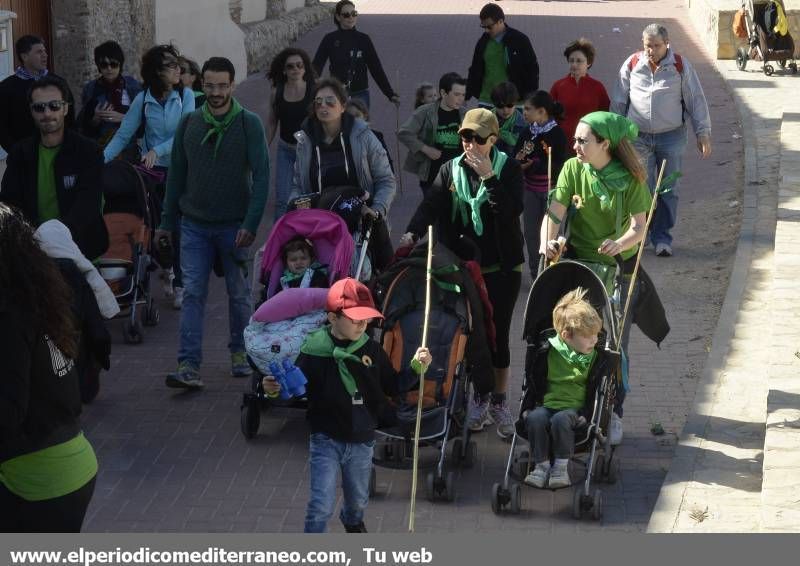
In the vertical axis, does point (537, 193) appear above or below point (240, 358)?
above

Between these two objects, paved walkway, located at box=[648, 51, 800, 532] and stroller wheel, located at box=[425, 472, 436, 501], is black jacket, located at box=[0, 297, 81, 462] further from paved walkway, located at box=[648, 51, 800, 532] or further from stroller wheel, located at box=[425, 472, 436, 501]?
paved walkway, located at box=[648, 51, 800, 532]

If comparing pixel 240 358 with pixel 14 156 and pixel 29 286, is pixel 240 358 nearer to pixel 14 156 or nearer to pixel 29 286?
pixel 14 156

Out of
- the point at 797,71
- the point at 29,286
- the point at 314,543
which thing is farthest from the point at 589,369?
the point at 797,71

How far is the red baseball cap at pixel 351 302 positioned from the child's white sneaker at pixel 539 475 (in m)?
1.54

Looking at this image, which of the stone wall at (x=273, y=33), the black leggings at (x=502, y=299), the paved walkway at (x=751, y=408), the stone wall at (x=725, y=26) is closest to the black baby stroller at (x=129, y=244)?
the black leggings at (x=502, y=299)

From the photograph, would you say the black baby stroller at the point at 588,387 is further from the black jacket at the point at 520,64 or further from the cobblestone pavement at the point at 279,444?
the black jacket at the point at 520,64

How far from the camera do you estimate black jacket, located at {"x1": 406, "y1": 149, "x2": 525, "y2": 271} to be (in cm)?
821

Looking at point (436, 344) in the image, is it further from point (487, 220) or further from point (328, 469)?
point (328, 469)

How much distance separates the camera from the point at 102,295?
8.02 metres

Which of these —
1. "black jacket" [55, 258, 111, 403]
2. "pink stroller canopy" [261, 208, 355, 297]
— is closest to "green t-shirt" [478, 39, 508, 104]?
"pink stroller canopy" [261, 208, 355, 297]

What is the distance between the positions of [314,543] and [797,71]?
18.4 metres

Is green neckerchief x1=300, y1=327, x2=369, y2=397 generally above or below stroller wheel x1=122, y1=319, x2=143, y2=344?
above

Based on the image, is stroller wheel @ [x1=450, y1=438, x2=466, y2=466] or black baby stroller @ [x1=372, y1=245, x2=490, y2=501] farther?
stroller wheel @ [x1=450, y1=438, x2=466, y2=466]

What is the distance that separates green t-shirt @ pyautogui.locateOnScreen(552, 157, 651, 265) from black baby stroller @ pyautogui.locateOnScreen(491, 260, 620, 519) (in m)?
0.33
